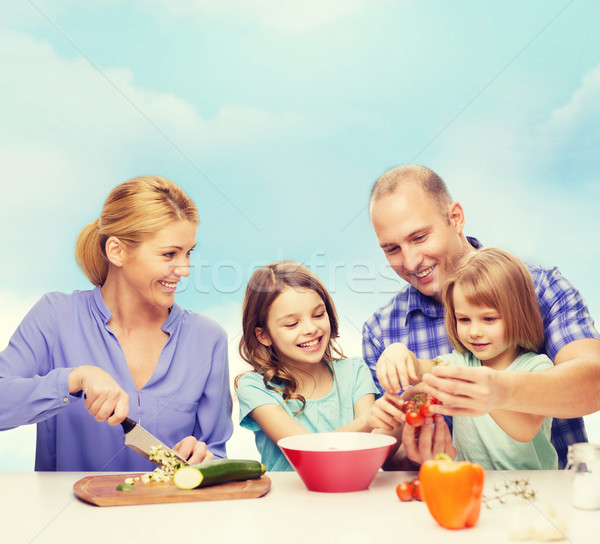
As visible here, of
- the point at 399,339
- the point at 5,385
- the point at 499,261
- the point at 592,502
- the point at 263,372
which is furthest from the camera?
the point at 399,339

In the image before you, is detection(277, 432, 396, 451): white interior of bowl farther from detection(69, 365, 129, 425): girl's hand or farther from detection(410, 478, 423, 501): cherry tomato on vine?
detection(69, 365, 129, 425): girl's hand

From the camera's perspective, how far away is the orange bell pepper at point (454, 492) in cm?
114

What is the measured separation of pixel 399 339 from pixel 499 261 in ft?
1.71

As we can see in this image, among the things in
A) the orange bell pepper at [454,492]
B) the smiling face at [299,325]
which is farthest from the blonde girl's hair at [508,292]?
the orange bell pepper at [454,492]

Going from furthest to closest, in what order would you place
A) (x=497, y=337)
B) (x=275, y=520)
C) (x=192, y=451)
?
(x=497, y=337) < (x=192, y=451) < (x=275, y=520)

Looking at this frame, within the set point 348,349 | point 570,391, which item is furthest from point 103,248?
point 570,391

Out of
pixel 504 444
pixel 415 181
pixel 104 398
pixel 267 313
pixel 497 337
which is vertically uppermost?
Result: pixel 415 181

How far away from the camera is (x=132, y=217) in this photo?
2.14 m

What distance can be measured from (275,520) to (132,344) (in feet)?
3.76

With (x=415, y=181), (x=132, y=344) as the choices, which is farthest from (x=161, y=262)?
(x=415, y=181)

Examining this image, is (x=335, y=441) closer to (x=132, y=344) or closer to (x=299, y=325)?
(x=299, y=325)

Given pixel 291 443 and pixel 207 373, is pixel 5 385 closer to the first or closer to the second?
pixel 207 373

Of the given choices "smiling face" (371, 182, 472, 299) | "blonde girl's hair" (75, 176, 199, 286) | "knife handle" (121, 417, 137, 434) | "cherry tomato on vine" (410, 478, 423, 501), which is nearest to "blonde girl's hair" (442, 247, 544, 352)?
"smiling face" (371, 182, 472, 299)

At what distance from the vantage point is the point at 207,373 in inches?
86.9
